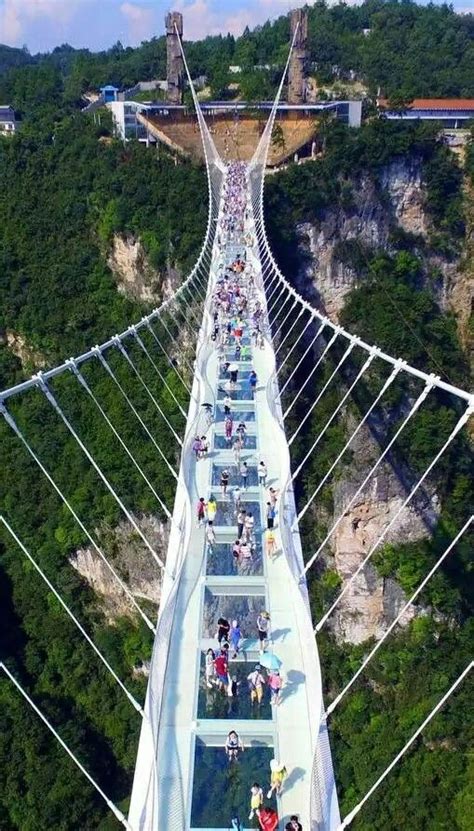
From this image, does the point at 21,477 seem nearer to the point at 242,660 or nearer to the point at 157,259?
the point at 157,259

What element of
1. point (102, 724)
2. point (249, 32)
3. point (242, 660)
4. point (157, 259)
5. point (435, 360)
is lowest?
point (102, 724)

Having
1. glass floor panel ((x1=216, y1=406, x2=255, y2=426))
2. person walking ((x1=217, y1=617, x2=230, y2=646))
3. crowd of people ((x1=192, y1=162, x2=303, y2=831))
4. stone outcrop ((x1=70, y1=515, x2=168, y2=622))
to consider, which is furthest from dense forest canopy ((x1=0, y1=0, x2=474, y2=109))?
person walking ((x1=217, y1=617, x2=230, y2=646))

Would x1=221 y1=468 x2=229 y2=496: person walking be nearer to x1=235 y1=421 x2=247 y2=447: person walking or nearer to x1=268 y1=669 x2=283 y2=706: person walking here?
x1=235 y1=421 x2=247 y2=447: person walking

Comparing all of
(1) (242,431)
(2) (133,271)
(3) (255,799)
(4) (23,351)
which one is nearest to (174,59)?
(2) (133,271)

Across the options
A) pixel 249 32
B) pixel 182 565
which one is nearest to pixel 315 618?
pixel 182 565

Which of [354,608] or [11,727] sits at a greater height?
[354,608]

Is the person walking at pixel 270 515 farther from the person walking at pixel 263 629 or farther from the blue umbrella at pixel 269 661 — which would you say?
the blue umbrella at pixel 269 661

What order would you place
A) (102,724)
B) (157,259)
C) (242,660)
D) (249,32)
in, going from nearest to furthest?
(242,660)
(102,724)
(157,259)
(249,32)
